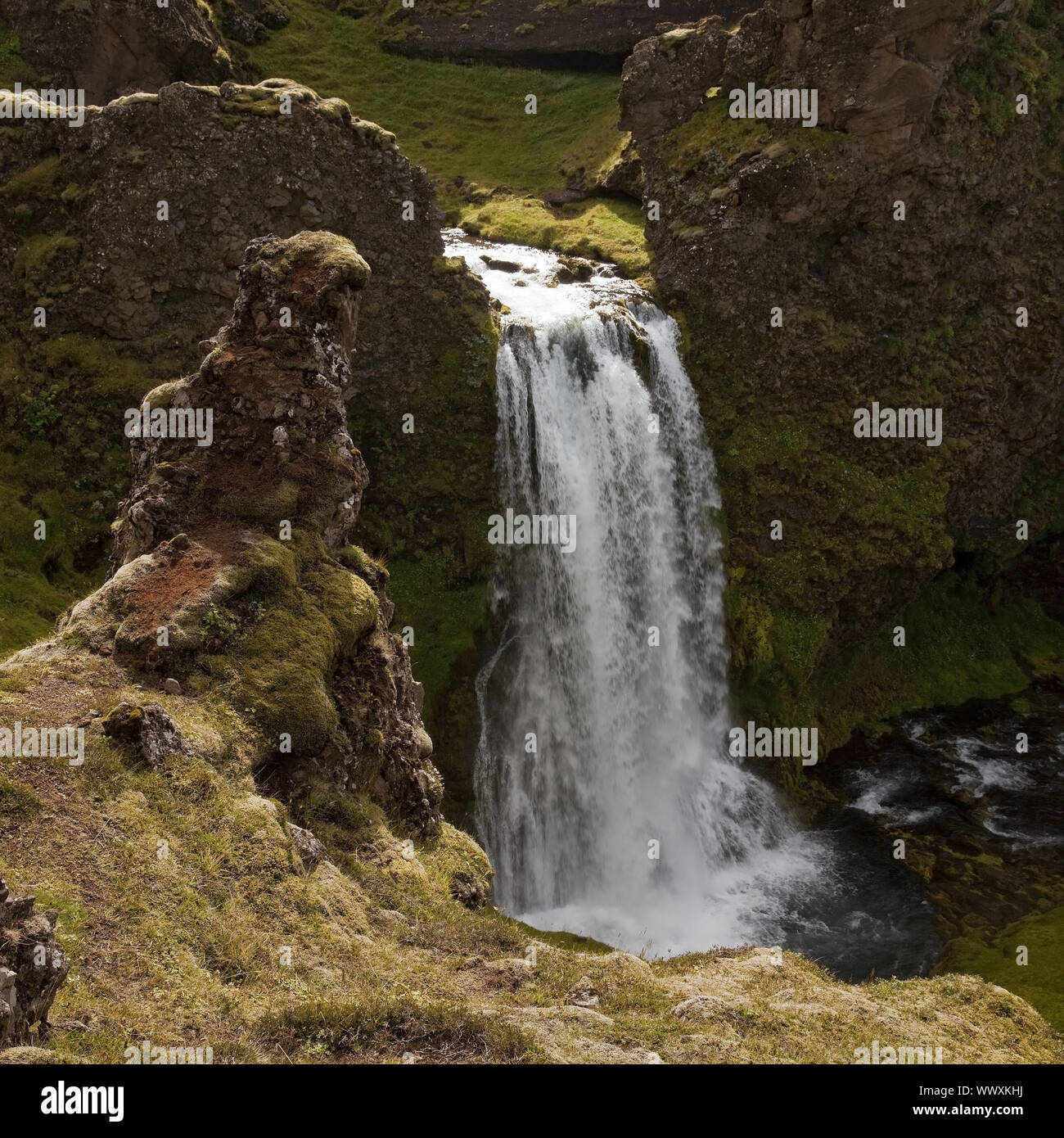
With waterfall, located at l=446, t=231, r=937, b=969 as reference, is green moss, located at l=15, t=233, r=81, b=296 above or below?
above

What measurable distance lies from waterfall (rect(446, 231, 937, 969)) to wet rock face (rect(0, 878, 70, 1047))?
53.2 feet

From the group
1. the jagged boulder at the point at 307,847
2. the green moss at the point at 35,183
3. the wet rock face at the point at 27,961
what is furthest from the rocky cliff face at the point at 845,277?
the wet rock face at the point at 27,961

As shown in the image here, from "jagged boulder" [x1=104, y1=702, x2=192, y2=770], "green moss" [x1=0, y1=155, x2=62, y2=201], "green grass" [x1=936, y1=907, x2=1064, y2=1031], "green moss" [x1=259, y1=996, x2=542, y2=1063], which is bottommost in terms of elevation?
"green grass" [x1=936, y1=907, x2=1064, y2=1031]

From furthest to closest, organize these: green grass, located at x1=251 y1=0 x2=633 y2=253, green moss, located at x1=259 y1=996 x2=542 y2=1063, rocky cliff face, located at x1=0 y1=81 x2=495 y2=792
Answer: green grass, located at x1=251 y1=0 x2=633 y2=253 < rocky cliff face, located at x1=0 y1=81 x2=495 y2=792 < green moss, located at x1=259 y1=996 x2=542 y2=1063

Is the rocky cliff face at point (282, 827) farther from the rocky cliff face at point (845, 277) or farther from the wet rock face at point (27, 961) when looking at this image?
the rocky cliff face at point (845, 277)

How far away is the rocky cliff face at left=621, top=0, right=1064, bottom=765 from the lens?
1083 inches

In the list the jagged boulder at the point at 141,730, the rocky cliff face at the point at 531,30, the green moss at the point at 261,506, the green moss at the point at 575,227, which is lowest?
the jagged boulder at the point at 141,730

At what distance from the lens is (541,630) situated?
82.6 feet

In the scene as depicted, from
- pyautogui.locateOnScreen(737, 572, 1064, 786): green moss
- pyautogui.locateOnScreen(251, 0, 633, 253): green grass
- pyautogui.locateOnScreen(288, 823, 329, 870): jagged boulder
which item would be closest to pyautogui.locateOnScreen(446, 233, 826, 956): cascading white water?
pyautogui.locateOnScreen(737, 572, 1064, 786): green moss

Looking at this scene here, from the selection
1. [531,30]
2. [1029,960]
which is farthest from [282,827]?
[531,30]

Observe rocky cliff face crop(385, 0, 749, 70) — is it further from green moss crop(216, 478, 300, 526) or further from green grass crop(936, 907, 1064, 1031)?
green grass crop(936, 907, 1064, 1031)

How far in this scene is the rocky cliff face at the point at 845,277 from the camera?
27.5 metres

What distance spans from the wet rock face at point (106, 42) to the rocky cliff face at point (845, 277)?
1397 cm

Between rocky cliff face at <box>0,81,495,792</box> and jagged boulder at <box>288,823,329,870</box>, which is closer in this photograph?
jagged boulder at <box>288,823,329,870</box>
